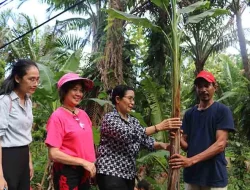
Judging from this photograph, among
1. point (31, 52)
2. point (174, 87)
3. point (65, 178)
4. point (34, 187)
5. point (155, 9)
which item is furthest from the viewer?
point (31, 52)

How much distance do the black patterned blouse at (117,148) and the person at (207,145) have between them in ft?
1.29

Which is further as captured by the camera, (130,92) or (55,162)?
(130,92)

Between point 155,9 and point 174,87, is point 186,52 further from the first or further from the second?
point 174,87

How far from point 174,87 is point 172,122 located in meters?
0.31

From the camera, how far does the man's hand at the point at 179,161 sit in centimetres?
287

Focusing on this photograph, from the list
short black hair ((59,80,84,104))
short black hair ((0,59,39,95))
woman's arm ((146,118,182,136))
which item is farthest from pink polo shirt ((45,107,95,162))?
woman's arm ((146,118,182,136))

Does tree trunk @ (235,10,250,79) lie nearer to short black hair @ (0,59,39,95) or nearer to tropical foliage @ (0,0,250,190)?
tropical foliage @ (0,0,250,190)

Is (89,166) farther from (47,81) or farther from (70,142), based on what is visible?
(47,81)

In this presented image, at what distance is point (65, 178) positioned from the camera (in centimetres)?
248

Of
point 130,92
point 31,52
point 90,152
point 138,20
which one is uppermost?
point 31,52

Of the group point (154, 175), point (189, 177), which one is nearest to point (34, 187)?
point (154, 175)

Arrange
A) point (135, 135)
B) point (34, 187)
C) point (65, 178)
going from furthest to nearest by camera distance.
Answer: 1. point (34, 187)
2. point (135, 135)
3. point (65, 178)

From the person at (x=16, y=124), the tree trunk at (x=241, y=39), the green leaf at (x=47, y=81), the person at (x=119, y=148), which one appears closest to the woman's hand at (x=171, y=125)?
the person at (x=119, y=148)

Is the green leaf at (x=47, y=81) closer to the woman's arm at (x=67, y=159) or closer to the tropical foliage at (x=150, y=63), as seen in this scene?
the tropical foliage at (x=150, y=63)
